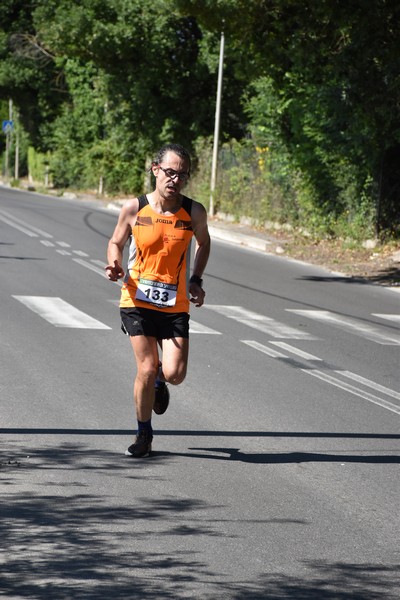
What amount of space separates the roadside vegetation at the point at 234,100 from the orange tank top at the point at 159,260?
1372cm

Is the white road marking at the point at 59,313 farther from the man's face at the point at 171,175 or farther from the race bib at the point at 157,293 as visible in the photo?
the man's face at the point at 171,175

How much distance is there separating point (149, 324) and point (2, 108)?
74.8 metres

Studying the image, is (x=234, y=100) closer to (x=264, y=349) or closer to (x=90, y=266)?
(x=90, y=266)

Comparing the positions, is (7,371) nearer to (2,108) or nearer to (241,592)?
(241,592)

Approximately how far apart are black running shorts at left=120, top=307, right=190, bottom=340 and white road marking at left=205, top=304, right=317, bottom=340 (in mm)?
5859

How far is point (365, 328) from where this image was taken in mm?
14344

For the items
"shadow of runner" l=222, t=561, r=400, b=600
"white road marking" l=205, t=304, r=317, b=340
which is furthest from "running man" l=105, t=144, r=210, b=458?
"white road marking" l=205, t=304, r=317, b=340

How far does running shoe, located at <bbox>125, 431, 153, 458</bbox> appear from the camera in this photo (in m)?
7.16

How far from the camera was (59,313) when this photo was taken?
13625mm

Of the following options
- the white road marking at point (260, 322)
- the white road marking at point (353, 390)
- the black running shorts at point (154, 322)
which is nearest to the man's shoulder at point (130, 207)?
the black running shorts at point (154, 322)

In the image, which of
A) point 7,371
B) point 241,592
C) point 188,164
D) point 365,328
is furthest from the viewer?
point 365,328

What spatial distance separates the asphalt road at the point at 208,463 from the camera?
16.4 ft

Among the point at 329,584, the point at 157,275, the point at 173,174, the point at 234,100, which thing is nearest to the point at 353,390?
the point at 157,275

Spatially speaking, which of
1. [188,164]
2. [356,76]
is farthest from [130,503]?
[356,76]
